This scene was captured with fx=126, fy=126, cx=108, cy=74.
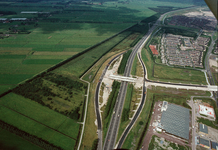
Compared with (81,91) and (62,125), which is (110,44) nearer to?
Result: (81,91)

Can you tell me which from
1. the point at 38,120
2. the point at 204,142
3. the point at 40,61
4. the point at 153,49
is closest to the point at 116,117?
the point at 38,120

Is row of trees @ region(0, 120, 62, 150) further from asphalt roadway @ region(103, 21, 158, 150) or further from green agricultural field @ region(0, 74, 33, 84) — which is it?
green agricultural field @ region(0, 74, 33, 84)

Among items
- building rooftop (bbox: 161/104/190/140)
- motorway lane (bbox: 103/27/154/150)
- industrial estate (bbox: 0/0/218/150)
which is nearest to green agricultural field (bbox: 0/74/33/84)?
industrial estate (bbox: 0/0/218/150)

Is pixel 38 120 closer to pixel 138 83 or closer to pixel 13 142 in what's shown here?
pixel 13 142

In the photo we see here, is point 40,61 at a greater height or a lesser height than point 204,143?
greater

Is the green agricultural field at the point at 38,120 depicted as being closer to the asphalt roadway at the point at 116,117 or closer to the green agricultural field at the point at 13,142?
the green agricultural field at the point at 13,142

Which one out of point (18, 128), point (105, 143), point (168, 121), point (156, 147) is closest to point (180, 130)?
point (168, 121)

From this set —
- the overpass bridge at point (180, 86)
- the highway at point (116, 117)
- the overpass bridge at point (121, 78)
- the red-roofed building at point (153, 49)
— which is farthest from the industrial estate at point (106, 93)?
the red-roofed building at point (153, 49)
